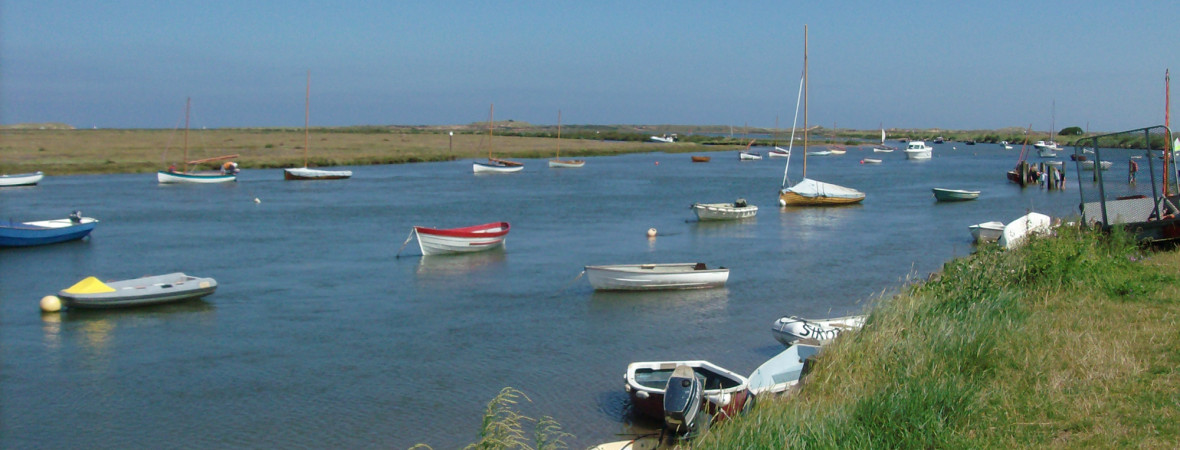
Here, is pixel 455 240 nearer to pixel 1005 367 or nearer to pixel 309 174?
pixel 1005 367

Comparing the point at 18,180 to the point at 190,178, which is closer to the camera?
the point at 18,180

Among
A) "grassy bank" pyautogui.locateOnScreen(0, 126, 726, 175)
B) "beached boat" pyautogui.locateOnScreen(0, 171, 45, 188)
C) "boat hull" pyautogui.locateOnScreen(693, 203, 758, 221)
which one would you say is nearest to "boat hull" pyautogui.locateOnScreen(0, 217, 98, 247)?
"boat hull" pyautogui.locateOnScreen(693, 203, 758, 221)

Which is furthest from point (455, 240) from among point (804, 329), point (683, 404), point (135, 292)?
point (683, 404)

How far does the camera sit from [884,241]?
105 ft

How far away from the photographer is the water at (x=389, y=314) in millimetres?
13773

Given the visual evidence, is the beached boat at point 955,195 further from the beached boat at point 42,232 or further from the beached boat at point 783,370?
the beached boat at point 42,232

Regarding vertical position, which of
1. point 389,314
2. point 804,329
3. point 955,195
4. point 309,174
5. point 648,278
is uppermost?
point 309,174

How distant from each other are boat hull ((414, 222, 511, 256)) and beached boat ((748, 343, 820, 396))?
16872 millimetres

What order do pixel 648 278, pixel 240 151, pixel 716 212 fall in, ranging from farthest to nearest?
pixel 240 151 < pixel 716 212 < pixel 648 278

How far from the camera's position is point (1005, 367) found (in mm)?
8977

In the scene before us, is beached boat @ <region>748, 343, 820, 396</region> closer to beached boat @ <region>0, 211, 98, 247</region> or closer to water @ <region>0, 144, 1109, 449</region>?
water @ <region>0, 144, 1109, 449</region>

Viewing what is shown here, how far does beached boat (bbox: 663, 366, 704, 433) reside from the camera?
1057 cm

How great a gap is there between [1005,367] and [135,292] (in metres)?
18.6

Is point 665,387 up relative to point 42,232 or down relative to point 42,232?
down
